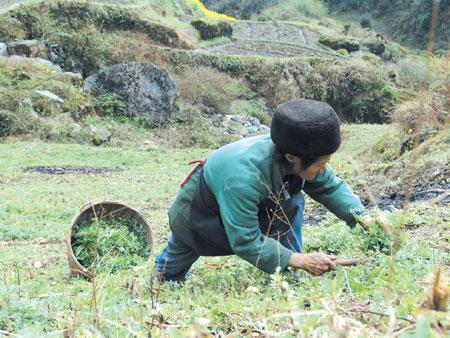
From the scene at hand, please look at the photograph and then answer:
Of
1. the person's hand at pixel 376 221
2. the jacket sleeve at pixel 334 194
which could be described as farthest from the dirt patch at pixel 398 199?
the person's hand at pixel 376 221

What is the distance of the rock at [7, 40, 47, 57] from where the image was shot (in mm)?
21594

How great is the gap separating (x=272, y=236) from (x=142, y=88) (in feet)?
56.7

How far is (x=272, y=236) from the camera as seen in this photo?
3.76 meters

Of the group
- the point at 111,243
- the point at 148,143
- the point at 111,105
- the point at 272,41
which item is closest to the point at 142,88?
the point at 111,105

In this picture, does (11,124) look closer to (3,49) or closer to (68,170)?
(68,170)

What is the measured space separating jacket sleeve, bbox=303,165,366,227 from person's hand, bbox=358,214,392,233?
103 mm

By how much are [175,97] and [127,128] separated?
10.9 ft

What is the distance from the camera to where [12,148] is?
47.8 ft

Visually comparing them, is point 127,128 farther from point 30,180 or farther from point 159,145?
point 30,180

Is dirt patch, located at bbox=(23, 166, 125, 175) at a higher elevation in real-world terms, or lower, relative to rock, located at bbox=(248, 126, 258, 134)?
higher

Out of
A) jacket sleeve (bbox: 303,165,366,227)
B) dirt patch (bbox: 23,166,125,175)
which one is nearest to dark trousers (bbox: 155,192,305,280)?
jacket sleeve (bbox: 303,165,366,227)

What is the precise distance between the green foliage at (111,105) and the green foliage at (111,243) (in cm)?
1478

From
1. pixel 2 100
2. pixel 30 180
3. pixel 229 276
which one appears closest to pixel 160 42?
pixel 2 100

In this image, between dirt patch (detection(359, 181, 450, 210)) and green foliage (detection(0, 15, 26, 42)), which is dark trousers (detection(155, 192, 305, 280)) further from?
green foliage (detection(0, 15, 26, 42))
